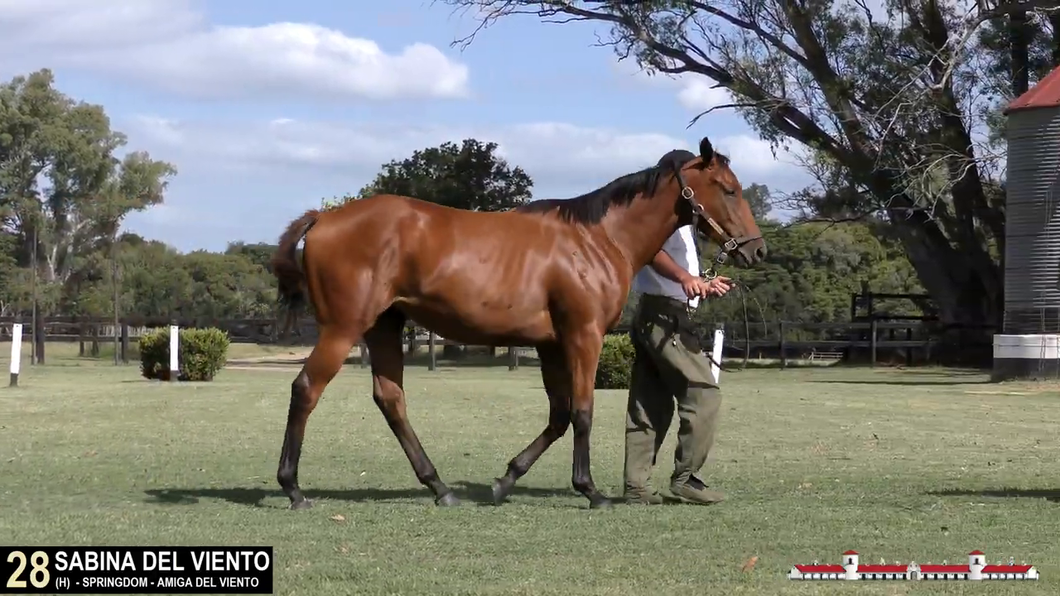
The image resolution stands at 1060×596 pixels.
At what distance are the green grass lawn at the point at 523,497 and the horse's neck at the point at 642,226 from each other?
1732mm

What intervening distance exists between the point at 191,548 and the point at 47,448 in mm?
7442

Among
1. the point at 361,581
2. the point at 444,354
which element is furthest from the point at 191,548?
the point at 444,354

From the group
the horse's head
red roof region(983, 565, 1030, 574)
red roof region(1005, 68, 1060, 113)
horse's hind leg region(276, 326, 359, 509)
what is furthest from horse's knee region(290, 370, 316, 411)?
red roof region(1005, 68, 1060, 113)

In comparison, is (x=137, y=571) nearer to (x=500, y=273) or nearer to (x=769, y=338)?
(x=500, y=273)

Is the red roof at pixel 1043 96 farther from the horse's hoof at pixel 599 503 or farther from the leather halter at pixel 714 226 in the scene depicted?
the horse's hoof at pixel 599 503

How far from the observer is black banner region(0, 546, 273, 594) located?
641 cm

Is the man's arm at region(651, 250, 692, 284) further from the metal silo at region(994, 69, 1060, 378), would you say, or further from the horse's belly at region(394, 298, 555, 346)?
the metal silo at region(994, 69, 1060, 378)

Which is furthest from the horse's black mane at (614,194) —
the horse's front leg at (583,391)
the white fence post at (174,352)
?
the white fence post at (174,352)

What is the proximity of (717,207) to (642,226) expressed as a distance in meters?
0.52

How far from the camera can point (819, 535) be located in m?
8.09

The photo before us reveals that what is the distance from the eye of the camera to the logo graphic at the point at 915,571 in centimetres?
638

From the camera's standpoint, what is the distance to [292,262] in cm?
942

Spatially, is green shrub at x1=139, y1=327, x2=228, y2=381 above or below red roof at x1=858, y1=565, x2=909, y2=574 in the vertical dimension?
above

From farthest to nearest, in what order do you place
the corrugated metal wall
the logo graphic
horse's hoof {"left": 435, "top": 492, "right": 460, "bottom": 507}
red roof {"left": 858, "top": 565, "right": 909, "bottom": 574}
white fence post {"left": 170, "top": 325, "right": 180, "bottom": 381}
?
the corrugated metal wall, white fence post {"left": 170, "top": 325, "right": 180, "bottom": 381}, horse's hoof {"left": 435, "top": 492, "right": 460, "bottom": 507}, red roof {"left": 858, "top": 565, "right": 909, "bottom": 574}, the logo graphic
